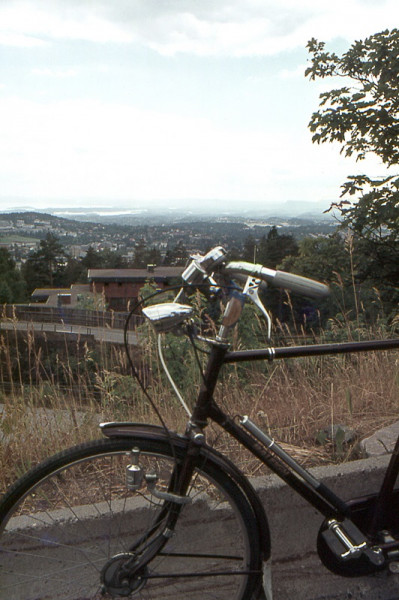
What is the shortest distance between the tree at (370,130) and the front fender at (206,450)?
928 cm

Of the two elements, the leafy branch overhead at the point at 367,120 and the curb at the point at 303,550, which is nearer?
the curb at the point at 303,550

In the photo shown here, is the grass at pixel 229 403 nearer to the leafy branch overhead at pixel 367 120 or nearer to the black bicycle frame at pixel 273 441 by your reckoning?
the black bicycle frame at pixel 273 441

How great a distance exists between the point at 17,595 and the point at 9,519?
419 mm

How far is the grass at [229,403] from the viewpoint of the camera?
2.90 metres

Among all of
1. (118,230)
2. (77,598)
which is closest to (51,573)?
(77,598)

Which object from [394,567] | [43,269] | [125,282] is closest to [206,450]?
[394,567]

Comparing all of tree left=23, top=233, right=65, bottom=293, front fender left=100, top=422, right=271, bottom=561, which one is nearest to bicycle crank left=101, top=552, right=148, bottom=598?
front fender left=100, top=422, right=271, bottom=561

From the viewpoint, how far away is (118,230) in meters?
18.6

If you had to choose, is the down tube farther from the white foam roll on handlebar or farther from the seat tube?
the white foam roll on handlebar

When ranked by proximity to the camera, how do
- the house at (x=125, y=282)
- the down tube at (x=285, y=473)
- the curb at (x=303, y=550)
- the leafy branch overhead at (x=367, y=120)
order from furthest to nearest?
the leafy branch overhead at (x=367, y=120)
the house at (x=125, y=282)
the curb at (x=303, y=550)
the down tube at (x=285, y=473)

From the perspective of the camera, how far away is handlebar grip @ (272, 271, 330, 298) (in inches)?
62.7

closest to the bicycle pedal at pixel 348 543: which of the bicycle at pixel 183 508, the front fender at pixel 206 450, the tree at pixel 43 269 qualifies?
the bicycle at pixel 183 508

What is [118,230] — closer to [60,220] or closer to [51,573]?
[60,220]

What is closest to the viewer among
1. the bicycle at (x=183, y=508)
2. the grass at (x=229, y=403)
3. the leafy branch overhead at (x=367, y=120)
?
the bicycle at (x=183, y=508)
